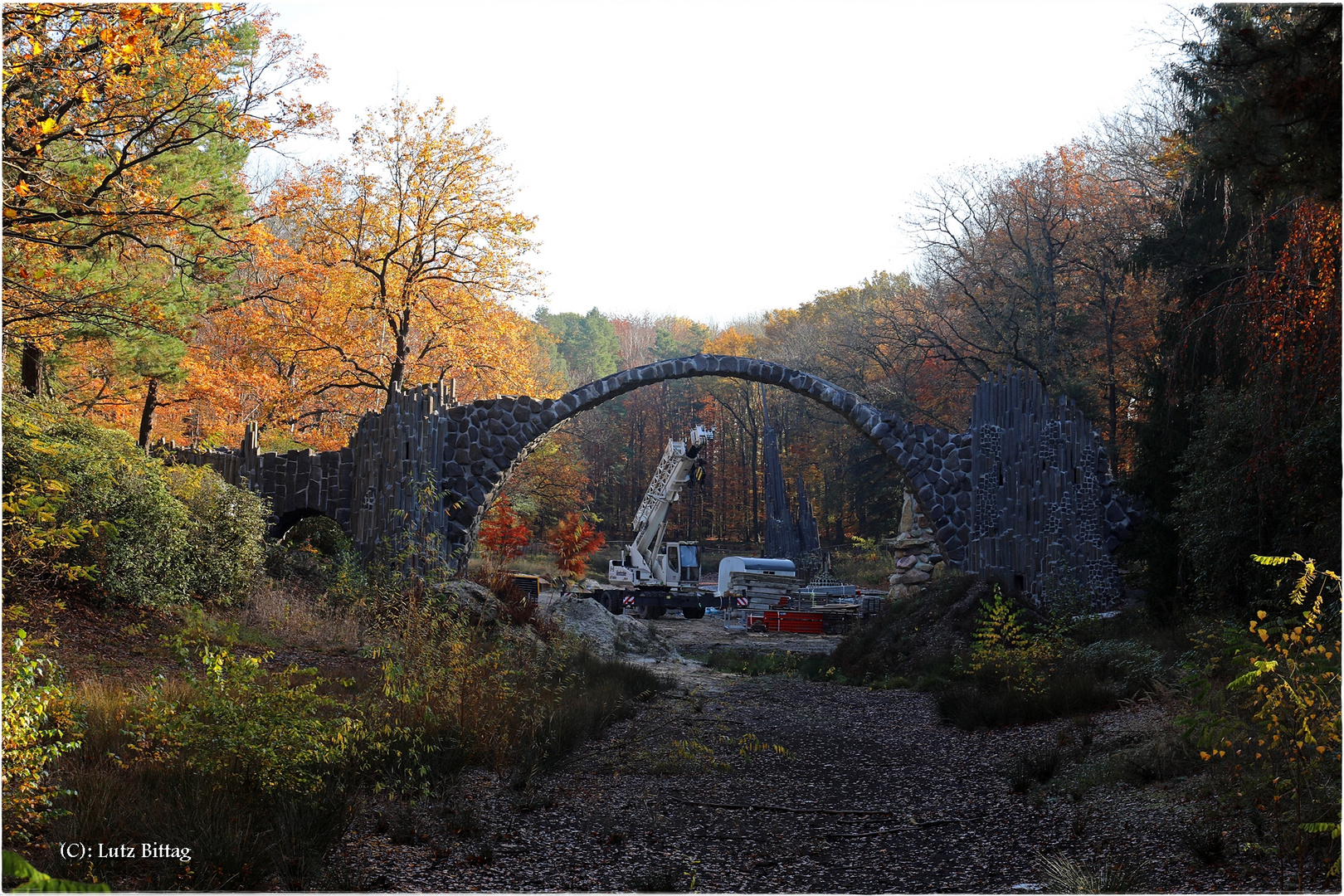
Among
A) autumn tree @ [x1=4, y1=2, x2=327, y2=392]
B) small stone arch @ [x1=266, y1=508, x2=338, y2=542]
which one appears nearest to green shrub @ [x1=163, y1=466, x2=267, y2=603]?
autumn tree @ [x1=4, y1=2, x2=327, y2=392]

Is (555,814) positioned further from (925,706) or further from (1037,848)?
(925,706)

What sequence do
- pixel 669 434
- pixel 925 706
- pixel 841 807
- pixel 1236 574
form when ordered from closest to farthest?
1. pixel 841 807
2. pixel 1236 574
3. pixel 925 706
4. pixel 669 434

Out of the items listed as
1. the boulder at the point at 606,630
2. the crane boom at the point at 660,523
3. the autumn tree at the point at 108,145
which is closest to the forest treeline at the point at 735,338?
the autumn tree at the point at 108,145

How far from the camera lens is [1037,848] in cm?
458

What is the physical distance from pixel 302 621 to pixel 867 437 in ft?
28.0

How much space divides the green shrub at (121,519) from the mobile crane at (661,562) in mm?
13328

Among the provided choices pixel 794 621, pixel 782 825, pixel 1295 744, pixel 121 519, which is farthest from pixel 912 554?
pixel 1295 744

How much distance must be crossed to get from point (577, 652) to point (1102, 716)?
558 centimetres

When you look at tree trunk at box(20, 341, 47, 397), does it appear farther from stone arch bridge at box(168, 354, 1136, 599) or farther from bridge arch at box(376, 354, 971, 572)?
bridge arch at box(376, 354, 971, 572)

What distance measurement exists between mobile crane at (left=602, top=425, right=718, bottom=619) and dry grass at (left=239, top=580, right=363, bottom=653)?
12573 millimetres

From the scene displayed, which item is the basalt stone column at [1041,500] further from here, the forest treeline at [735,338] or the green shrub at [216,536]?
the green shrub at [216,536]

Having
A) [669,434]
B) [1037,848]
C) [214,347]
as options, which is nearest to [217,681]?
[1037,848]

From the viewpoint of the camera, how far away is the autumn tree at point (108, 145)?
291 inches

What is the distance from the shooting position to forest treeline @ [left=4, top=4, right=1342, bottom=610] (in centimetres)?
648
